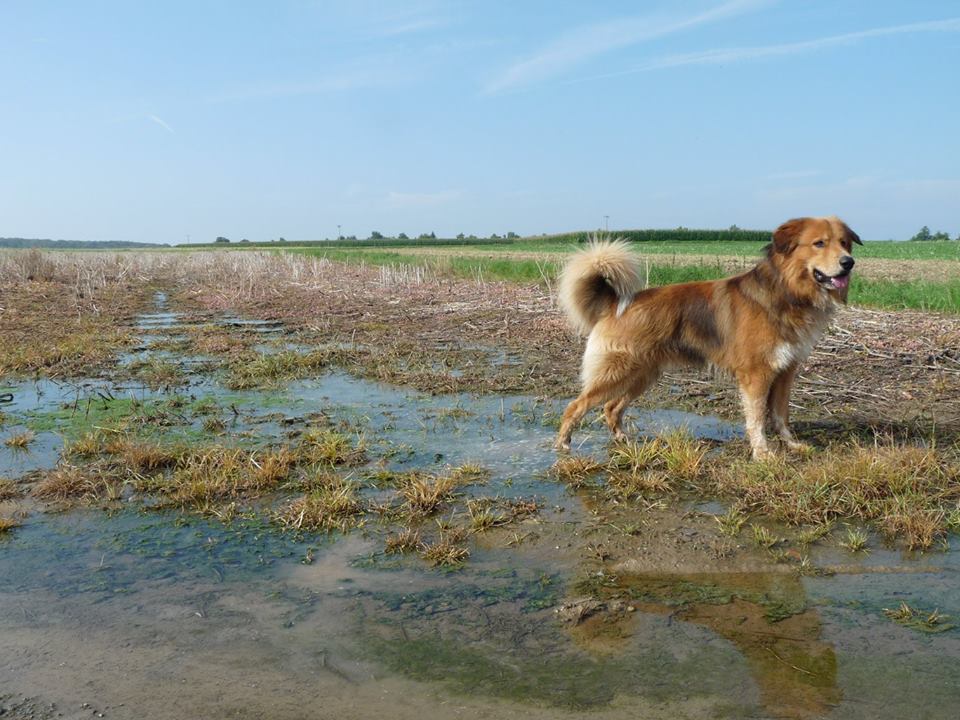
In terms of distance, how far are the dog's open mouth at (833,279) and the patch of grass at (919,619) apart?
281 centimetres

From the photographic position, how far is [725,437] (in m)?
6.50

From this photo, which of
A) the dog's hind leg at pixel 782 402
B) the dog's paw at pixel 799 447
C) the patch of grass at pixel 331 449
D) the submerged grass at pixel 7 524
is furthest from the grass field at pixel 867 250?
the submerged grass at pixel 7 524

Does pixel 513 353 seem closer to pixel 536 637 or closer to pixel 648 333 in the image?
pixel 648 333

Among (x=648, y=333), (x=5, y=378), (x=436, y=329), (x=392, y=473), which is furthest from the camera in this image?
(x=436, y=329)

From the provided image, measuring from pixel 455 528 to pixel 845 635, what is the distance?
2094 millimetres

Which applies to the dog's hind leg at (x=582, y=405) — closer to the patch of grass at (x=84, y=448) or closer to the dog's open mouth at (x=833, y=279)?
the dog's open mouth at (x=833, y=279)

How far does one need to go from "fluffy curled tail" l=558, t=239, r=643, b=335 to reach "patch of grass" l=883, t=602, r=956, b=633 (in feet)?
10.7

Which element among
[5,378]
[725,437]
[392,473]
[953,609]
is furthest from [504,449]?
[5,378]

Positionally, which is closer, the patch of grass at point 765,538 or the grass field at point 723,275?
the patch of grass at point 765,538

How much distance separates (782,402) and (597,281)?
1.79 meters

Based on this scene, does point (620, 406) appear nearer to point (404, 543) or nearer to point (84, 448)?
point (404, 543)

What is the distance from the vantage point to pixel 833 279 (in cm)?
561

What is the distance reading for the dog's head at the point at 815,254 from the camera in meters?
5.60

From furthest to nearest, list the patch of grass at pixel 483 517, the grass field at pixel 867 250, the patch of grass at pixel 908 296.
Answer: the grass field at pixel 867 250, the patch of grass at pixel 908 296, the patch of grass at pixel 483 517
